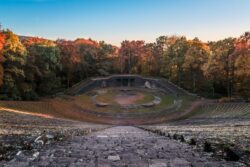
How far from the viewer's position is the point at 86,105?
50781 mm

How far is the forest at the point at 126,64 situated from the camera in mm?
49094

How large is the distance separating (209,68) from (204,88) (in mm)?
9874

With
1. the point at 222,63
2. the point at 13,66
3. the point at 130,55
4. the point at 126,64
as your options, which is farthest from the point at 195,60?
the point at 13,66

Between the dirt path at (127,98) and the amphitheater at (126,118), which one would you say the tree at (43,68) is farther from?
the dirt path at (127,98)

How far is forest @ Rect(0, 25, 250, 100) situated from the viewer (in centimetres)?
4909

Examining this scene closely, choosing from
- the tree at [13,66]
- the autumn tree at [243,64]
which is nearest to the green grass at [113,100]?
the tree at [13,66]

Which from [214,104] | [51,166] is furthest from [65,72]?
[51,166]

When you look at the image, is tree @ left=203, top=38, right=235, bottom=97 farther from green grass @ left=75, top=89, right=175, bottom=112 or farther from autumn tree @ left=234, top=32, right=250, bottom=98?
green grass @ left=75, top=89, right=175, bottom=112

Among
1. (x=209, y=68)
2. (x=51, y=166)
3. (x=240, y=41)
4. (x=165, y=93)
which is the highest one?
(x=240, y=41)

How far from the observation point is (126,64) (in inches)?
3219

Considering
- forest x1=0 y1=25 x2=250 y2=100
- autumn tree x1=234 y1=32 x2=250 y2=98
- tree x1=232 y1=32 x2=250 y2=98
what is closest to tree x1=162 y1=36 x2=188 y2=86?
forest x1=0 y1=25 x2=250 y2=100

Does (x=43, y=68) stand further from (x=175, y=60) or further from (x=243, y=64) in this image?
(x=243, y=64)

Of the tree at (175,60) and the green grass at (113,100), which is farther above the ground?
the tree at (175,60)

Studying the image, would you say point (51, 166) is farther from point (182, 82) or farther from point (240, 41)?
point (182, 82)
